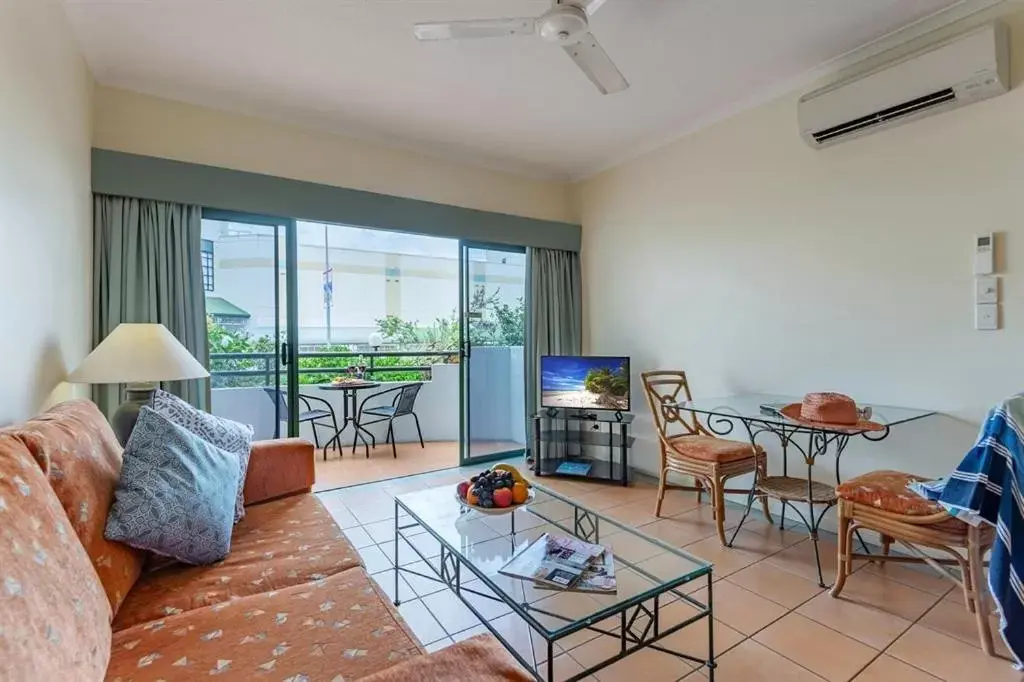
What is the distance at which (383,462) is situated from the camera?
4.48m

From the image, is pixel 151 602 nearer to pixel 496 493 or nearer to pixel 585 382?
pixel 496 493

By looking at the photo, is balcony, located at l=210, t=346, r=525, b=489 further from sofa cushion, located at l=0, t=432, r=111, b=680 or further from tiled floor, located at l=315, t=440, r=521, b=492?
sofa cushion, located at l=0, t=432, r=111, b=680

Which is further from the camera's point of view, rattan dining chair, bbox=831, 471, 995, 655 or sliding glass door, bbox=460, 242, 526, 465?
sliding glass door, bbox=460, 242, 526, 465

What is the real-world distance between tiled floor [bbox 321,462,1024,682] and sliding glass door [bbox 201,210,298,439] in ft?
3.90

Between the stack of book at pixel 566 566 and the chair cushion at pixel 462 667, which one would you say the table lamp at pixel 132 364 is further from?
the chair cushion at pixel 462 667

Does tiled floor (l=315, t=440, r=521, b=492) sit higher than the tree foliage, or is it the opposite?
the tree foliage

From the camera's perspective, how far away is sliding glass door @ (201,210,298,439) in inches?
123

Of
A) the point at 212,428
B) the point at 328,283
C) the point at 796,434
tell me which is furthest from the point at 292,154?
the point at 328,283

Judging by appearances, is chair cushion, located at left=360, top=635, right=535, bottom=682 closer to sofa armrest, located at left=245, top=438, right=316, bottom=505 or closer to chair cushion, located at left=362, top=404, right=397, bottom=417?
sofa armrest, located at left=245, top=438, right=316, bottom=505

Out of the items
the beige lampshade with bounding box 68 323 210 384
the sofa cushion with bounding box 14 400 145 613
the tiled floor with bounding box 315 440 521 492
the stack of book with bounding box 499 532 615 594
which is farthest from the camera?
the tiled floor with bounding box 315 440 521 492

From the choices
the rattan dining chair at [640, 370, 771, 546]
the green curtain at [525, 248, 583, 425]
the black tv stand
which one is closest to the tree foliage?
the black tv stand

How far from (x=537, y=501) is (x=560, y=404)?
1743 mm

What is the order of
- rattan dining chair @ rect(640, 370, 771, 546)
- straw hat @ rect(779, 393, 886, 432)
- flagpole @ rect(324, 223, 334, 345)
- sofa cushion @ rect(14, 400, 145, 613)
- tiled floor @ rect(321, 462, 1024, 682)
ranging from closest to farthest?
sofa cushion @ rect(14, 400, 145, 613) → tiled floor @ rect(321, 462, 1024, 682) → straw hat @ rect(779, 393, 886, 432) → rattan dining chair @ rect(640, 370, 771, 546) → flagpole @ rect(324, 223, 334, 345)

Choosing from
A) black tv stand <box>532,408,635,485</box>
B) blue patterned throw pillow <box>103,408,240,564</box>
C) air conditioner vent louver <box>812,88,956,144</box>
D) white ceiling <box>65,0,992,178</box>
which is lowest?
black tv stand <box>532,408,635,485</box>
